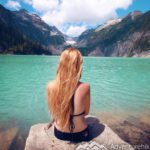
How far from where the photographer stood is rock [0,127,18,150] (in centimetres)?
514

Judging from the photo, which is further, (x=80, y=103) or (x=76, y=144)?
(x=76, y=144)

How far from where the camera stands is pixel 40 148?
344 centimetres

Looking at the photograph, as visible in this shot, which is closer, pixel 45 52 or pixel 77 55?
pixel 77 55

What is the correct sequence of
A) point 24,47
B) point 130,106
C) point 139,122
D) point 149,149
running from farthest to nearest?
point 24,47 → point 130,106 → point 139,122 → point 149,149

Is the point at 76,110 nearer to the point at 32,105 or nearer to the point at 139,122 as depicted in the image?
the point at 139,122

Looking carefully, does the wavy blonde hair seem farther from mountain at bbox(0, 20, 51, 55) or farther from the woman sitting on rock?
mountain at bbox(0, 20, 51, 55)

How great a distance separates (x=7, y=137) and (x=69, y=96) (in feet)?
14.0

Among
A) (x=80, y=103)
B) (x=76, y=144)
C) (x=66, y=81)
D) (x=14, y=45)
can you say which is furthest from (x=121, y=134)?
(x=14, y=45)

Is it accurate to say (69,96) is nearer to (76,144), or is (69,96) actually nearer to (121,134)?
(76,144)

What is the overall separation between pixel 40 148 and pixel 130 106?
7.75 m

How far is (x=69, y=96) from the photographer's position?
2.97 meters

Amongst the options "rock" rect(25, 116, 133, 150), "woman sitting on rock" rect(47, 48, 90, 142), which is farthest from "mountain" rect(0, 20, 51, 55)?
"woman sitting on rock" rect(47, 48, 90, 142)

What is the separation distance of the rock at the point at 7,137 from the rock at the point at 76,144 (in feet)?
5.67

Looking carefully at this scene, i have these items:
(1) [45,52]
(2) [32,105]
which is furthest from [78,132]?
(1) [45,52]
